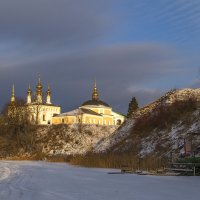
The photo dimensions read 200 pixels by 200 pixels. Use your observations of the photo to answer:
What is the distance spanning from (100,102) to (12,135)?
59.2m

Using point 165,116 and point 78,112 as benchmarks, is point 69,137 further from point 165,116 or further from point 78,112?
point 78,112

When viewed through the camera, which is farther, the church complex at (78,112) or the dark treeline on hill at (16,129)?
the church complex at (78,112)

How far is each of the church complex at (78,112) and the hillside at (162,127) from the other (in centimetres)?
6499

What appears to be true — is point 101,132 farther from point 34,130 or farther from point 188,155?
point 188,155

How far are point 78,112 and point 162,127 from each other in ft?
262

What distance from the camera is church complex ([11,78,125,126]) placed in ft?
417

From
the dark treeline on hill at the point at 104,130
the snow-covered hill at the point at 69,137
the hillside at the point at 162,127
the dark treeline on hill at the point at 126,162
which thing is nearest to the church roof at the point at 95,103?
the snow-covered hill at the point at 69,137

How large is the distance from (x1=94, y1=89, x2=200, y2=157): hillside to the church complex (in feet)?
213

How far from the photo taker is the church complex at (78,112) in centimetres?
12711

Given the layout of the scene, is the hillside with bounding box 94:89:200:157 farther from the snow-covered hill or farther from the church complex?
the church complex

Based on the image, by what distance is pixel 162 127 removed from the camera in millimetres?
48750

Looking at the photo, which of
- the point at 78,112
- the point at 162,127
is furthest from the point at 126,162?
the point at 78,112

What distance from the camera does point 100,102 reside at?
5610 inches

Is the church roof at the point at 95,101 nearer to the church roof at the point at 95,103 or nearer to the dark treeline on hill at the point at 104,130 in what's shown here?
the church roof at the point at 95,103
